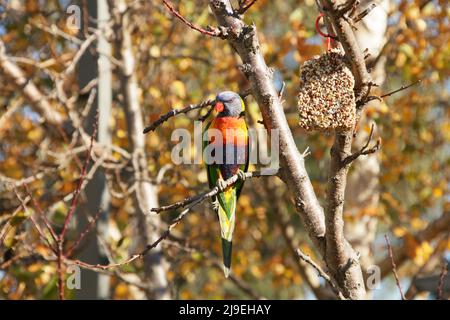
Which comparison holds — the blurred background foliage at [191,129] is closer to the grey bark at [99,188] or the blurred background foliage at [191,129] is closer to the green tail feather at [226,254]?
the grey bark at [99,188]

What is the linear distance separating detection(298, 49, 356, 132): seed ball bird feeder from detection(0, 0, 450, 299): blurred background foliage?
5.42 feet

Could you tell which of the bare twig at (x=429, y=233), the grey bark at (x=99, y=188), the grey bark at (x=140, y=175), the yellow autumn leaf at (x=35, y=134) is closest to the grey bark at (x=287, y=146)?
the grey bark at (x=140, y=175)

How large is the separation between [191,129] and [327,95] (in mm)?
2888

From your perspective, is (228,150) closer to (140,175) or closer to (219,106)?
(219,106)

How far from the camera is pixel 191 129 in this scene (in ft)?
15.4

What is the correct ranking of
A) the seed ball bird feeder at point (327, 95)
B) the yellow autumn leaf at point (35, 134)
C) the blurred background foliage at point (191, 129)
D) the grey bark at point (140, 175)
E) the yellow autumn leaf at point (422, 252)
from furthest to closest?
the yellow autumn leaf at point (35, 134), the yellow autumn leaf at point (422, 252), the blurred background foliage at point (191, 129), the grey bark at point (140, 175), the seed ball bird feeder at point (327, 95)

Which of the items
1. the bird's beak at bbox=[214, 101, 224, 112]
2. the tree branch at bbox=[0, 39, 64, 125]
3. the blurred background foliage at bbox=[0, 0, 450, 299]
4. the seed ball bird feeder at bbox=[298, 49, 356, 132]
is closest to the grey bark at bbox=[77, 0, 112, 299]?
the blurred background foliage at bbox=[0, 0, 450, 299]

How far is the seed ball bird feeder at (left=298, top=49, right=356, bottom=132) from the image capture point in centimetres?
180

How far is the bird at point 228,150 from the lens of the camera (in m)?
2.17

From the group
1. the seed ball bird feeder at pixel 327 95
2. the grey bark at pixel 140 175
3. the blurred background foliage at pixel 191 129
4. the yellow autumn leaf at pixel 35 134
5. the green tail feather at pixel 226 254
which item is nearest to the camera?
the seed ball bird feeder at pixel 327 95

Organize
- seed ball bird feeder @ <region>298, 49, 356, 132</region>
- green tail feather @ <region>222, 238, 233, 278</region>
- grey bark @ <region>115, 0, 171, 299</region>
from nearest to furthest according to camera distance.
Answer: seed ball bird feeder @ <region>298, 49, 356, 132</region> → green tail feather @ <region>222, 238, 233, 278</region> → grey bark @ <region>115, 0, 171, 299</region>

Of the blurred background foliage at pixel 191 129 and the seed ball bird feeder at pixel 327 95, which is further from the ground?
the blurred background foliage at pixel 191 129

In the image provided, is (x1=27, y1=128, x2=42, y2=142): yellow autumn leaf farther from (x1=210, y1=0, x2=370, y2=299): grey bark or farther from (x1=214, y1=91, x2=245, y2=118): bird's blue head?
(x1=210, y1=0, x2=370, y2=299): grey bark
